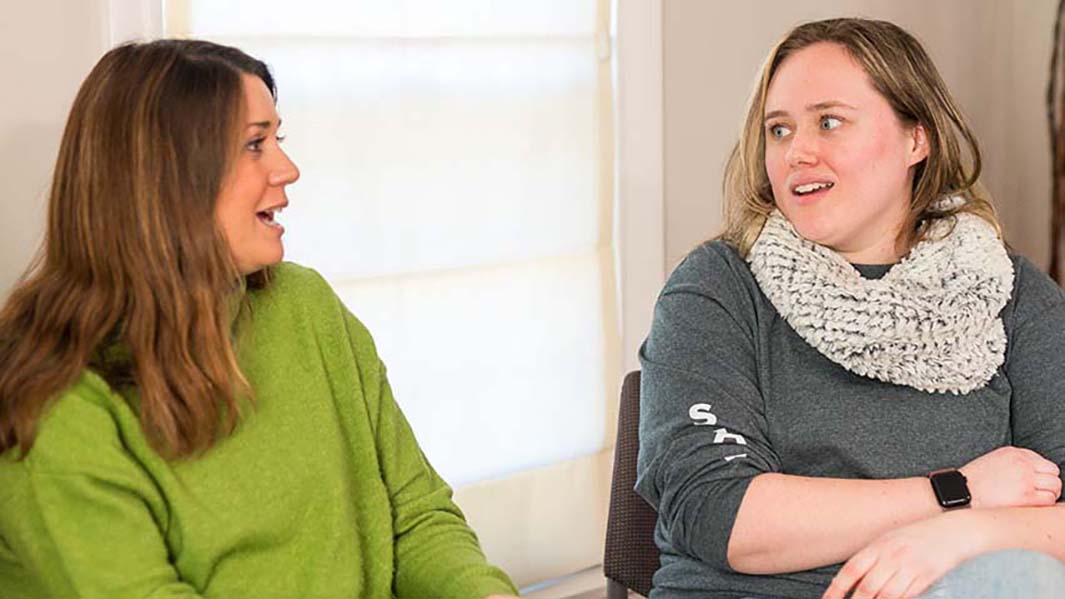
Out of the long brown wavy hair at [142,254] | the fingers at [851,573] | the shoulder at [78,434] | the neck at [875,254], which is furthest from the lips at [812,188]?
the shoulder at [78,434]

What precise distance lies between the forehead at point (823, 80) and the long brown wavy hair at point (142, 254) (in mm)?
817

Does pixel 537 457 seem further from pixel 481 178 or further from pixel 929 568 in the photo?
pixel 929 568

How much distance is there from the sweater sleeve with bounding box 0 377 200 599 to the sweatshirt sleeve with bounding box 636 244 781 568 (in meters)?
0.62

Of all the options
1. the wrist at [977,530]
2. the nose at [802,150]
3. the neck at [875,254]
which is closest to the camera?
the wrist at [977,530]

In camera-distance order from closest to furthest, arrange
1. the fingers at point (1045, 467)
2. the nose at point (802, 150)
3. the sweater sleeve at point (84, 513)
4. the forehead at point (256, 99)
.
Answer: the sweater sleeve at point (84, 513)
the forehead at point (256, 99)
the fingers at point (1045, 467)
the nose at point (802, 150)

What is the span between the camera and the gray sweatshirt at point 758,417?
197cm

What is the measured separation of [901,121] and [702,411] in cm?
53

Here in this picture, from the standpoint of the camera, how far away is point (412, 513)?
1.95 m

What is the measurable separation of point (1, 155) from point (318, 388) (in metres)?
0.61

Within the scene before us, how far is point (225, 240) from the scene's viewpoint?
1.76 meters

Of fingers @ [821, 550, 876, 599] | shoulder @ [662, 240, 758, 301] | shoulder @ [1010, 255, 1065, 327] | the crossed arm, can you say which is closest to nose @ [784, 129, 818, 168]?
shoulder @ [662, 240, 758, 301]

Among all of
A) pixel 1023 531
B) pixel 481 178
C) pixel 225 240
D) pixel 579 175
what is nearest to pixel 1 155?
pixel 225 240

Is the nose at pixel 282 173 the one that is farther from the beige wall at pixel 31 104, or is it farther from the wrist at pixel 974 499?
the wrist at pixel 974 499

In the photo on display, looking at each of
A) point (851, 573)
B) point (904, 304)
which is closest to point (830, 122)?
point (904, 304)
